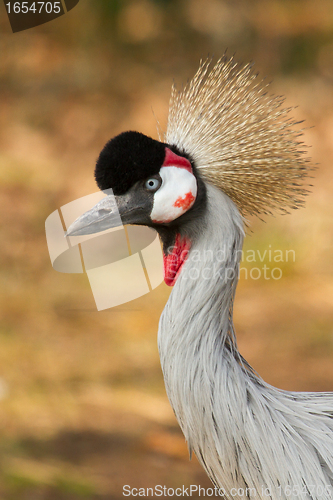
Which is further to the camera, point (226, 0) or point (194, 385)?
point (226, 0)

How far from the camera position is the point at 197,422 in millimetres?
847

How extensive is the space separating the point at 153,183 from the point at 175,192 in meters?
0.05

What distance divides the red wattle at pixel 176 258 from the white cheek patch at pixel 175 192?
0.07 meters

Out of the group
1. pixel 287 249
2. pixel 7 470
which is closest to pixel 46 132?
pixel 287 249

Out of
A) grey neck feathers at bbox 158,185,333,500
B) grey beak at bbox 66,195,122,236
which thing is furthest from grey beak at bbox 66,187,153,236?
grey neck feathers at bbox 158,185,333,500

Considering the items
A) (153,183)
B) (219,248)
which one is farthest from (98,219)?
(219,248)

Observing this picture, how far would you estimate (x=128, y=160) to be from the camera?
80cm

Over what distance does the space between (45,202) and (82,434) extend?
3.54 ft

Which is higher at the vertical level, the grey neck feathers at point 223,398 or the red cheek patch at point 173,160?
the red cheek patch at point 173,160

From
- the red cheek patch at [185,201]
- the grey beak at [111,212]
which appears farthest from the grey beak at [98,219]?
the red cheek patch at [185,201]

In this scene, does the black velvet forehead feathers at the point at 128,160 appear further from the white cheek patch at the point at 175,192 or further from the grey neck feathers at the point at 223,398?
the grey neck feathers at the point at 223,398

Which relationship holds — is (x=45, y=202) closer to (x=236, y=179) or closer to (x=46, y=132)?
(x=46, y=132)

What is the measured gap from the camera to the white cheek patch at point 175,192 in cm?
83

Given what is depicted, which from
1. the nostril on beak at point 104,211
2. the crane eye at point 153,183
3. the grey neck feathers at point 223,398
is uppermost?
the crane eye at point 153,183
